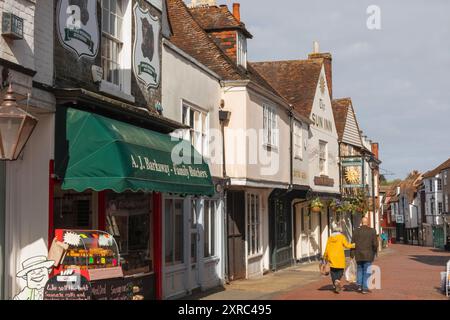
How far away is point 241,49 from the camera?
20531 mm

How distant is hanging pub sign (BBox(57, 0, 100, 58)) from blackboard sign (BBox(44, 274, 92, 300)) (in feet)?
11.7

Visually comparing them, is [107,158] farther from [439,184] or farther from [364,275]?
[439,184]

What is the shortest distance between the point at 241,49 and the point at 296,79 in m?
9.13

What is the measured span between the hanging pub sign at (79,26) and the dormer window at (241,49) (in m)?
10.2

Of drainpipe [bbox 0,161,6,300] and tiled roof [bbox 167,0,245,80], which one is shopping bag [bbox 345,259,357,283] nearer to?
tiled roof [bbox 167,0,245,80]

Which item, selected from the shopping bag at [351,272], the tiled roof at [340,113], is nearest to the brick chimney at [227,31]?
the shopping bag at [351,272]

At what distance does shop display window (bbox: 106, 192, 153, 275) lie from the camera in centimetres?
1117

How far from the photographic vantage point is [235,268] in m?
18.2

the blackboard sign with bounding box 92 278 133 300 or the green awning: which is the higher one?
the green awning

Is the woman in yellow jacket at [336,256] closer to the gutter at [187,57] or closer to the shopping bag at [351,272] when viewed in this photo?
the shopping bag at [351,272]

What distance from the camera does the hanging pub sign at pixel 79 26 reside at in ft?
30.5

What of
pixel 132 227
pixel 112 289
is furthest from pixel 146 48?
pixel 112 289

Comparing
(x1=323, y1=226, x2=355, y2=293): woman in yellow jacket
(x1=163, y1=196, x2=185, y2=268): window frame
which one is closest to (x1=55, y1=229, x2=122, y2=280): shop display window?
(x1=163, y1=196, x2=185, y2=268): window frame

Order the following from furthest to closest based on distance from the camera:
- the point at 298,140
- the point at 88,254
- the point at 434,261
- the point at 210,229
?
1. the point at 434,261
2. the point at 298,140
3. the point at 210,229
4. the point at 88,254
